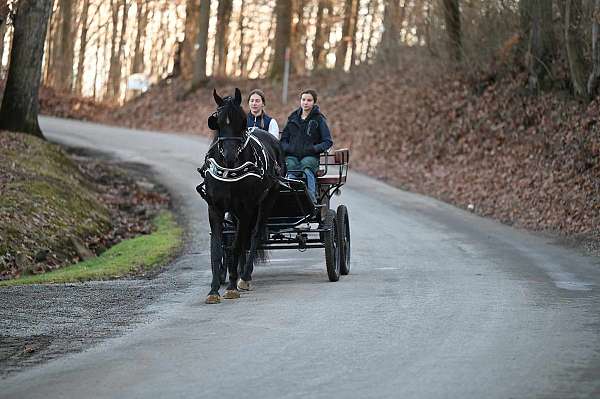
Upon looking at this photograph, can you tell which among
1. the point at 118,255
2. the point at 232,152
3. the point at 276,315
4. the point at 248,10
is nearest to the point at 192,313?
the point at 276,315

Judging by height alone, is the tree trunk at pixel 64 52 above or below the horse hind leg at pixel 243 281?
above

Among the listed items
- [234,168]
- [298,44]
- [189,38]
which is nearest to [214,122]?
[234,168]

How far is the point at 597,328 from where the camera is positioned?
357 inches

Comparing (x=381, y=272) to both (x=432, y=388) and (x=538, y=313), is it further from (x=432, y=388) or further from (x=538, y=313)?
(x=432, y=388)

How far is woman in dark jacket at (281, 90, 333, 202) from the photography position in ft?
42.1

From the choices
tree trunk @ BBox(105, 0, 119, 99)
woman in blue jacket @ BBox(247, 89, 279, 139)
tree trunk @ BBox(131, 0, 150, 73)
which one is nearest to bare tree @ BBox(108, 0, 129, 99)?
tree trunk @ BBox(105, 0, 119, 99)

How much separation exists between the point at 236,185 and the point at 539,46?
56.0 ft

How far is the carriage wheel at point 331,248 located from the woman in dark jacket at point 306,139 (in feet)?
1.90

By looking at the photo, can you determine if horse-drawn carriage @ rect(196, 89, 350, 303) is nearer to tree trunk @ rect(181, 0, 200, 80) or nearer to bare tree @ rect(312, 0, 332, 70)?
bare tree @ rect(312, 0, 332, 70)

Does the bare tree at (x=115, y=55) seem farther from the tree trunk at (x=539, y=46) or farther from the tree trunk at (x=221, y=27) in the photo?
the tree trunk at (x=539, y=46)

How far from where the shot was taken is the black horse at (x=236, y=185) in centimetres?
1090

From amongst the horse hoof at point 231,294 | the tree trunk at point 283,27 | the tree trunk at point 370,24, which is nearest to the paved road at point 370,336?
the horse hoof at point 231,294

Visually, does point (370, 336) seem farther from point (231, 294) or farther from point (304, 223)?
point (304, 223)

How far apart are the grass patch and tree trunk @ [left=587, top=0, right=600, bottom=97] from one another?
9.98 metres
